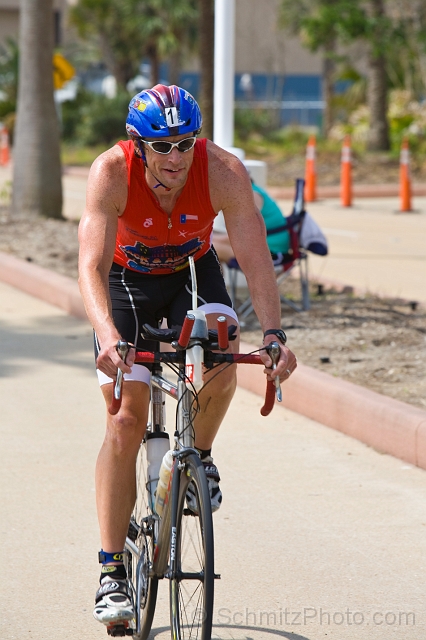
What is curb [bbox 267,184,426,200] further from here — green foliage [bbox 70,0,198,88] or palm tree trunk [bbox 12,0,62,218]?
green foliage [bbox 70,0,198,88]

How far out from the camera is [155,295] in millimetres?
3555

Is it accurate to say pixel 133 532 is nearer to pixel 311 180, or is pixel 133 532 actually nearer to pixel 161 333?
pixel 161 333

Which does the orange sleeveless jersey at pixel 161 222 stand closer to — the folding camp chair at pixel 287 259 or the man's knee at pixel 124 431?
the man's knee at pixel 124 431

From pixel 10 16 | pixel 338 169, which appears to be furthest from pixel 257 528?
pixel 10 16

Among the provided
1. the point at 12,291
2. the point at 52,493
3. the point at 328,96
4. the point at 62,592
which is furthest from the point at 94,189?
the point at 328,96

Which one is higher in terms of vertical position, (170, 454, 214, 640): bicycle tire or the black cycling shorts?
the black cycling shorts

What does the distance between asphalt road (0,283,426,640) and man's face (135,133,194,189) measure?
1.60m

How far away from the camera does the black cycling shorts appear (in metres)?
3.48

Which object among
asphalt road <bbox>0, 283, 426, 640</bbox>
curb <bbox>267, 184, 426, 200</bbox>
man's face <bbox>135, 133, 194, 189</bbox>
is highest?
man's face <bbox>135, 133, 194, 189</bbox>

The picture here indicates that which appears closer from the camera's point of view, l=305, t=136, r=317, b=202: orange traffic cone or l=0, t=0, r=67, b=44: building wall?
l=305, t=136, r=317, b=202: orange traffic cone

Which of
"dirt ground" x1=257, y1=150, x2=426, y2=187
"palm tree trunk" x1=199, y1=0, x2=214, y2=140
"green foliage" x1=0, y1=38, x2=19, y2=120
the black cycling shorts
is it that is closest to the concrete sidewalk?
"dirt ground" x1=257, y1=150, x2=426, y2=187

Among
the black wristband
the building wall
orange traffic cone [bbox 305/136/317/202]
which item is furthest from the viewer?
the building wall

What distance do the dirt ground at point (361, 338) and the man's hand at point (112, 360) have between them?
10.3ft

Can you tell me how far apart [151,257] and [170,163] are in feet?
1.34
